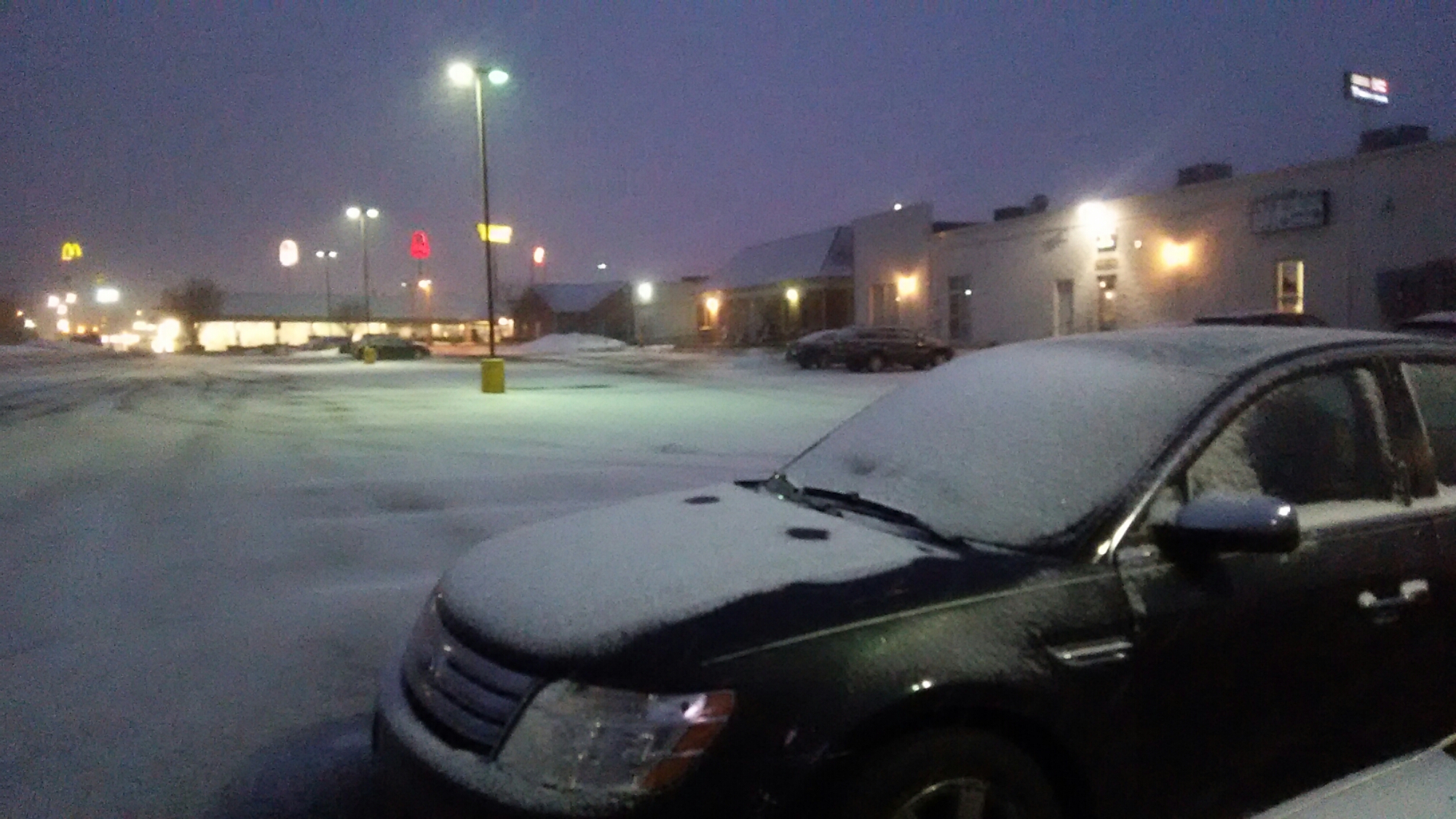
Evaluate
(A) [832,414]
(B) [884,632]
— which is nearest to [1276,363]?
(B) [884,632]

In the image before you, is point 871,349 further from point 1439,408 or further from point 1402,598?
point 1402,598

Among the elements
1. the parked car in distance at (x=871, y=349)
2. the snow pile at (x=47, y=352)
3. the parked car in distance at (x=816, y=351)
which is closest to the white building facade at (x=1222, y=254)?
the parked car in distance at (x=871, y=349)

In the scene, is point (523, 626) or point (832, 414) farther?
point (832, 414)

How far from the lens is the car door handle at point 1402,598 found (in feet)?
10.9

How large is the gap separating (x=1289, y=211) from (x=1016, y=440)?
3320cm

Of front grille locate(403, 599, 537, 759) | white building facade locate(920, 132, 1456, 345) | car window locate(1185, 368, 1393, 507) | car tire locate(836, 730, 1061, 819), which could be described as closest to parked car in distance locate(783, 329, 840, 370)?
white building facade locate(920, 132, 1456, 345)

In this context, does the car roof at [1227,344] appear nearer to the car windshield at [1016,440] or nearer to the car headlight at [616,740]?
the car windshield at [1016,440]

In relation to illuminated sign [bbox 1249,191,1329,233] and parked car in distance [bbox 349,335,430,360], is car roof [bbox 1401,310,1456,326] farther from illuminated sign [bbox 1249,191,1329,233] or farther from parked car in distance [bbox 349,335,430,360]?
parked car in distance [bbox 349,335,430,360]

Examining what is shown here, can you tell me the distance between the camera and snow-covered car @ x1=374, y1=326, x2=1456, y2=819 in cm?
262

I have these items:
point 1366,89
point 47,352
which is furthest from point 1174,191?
point 47,352

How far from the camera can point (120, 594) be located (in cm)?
697

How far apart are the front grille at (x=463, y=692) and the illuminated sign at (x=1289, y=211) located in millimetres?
33996

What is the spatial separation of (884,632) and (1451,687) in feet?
6.61

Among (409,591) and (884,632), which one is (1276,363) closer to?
(884,632)
